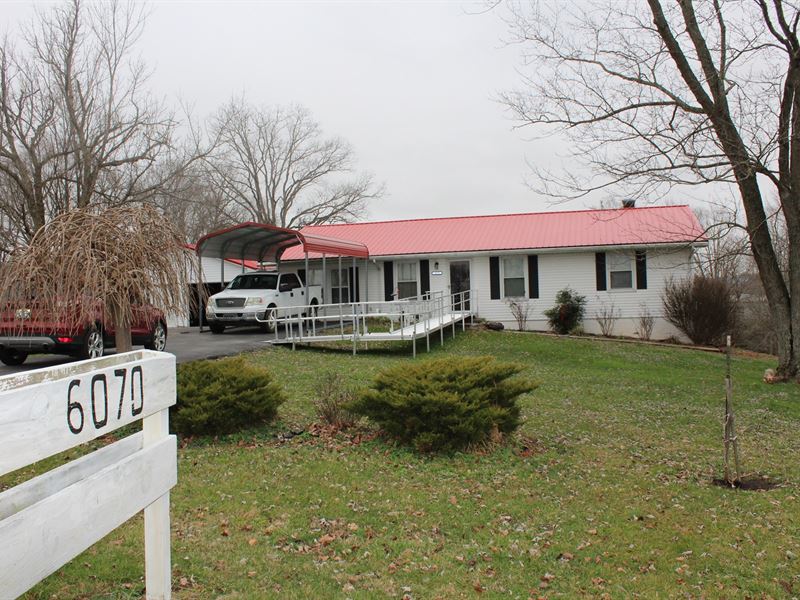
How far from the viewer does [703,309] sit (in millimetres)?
21688

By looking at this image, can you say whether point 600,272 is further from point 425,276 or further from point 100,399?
point 100,399

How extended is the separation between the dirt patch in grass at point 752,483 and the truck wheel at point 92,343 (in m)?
9.90

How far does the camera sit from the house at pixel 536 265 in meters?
23.0

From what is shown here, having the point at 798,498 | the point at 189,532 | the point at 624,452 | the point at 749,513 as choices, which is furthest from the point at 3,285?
the point at 798,498

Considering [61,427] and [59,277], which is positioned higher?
[59,277]

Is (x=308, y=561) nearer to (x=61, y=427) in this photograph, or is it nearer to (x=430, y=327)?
(x=61, y=427)

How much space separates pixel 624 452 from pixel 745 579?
365cm

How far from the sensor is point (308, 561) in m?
4.70

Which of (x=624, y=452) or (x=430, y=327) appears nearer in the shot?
(x=624, y=452)

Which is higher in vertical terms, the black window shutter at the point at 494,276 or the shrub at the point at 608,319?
the black window shutter at the point at 494,276

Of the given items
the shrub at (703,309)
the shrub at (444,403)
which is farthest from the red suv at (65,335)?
the shrub at (703,309)

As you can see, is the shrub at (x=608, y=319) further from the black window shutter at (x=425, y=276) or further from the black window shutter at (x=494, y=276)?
the black window shutter at (x=425, y=276)

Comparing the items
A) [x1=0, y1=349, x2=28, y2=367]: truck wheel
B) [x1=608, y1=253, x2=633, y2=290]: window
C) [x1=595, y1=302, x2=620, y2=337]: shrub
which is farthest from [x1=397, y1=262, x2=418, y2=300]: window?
[x1=0, y1=349, x2=28, y2=367]: truck wheel

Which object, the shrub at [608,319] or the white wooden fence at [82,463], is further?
the shrub at [608,319]
